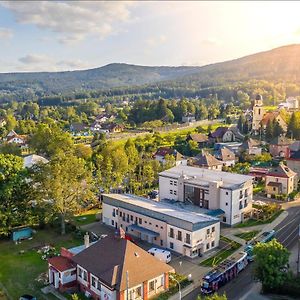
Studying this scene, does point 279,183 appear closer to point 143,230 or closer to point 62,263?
point 143,230

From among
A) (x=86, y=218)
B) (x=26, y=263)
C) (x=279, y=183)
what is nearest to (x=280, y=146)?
(x=279, y=183)

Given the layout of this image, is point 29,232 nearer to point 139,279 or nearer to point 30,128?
point 139,279

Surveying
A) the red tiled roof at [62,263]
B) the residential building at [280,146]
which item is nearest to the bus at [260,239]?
the red tiled roof at [62,263]

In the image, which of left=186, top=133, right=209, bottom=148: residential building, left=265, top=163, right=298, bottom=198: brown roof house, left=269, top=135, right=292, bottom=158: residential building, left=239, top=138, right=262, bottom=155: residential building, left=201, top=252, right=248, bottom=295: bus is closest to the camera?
left=201, top=252, right=248, bottom=295: bus

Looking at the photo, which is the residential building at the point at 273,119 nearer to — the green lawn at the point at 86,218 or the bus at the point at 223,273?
the green lawn at the point at 86,218

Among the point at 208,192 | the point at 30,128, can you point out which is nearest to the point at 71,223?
the point at 208,192

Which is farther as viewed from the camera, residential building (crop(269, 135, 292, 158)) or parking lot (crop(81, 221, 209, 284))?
residential building (crop(269, 135, 292, 158))

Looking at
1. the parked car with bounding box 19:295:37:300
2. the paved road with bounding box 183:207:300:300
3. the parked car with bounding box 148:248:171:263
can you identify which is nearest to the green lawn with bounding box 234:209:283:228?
the paved road with bounding box 183:207:300:300

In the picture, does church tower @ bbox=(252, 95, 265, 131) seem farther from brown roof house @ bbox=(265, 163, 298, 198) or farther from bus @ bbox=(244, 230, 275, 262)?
bus @ bbox=(244, 230, 275, 262)
